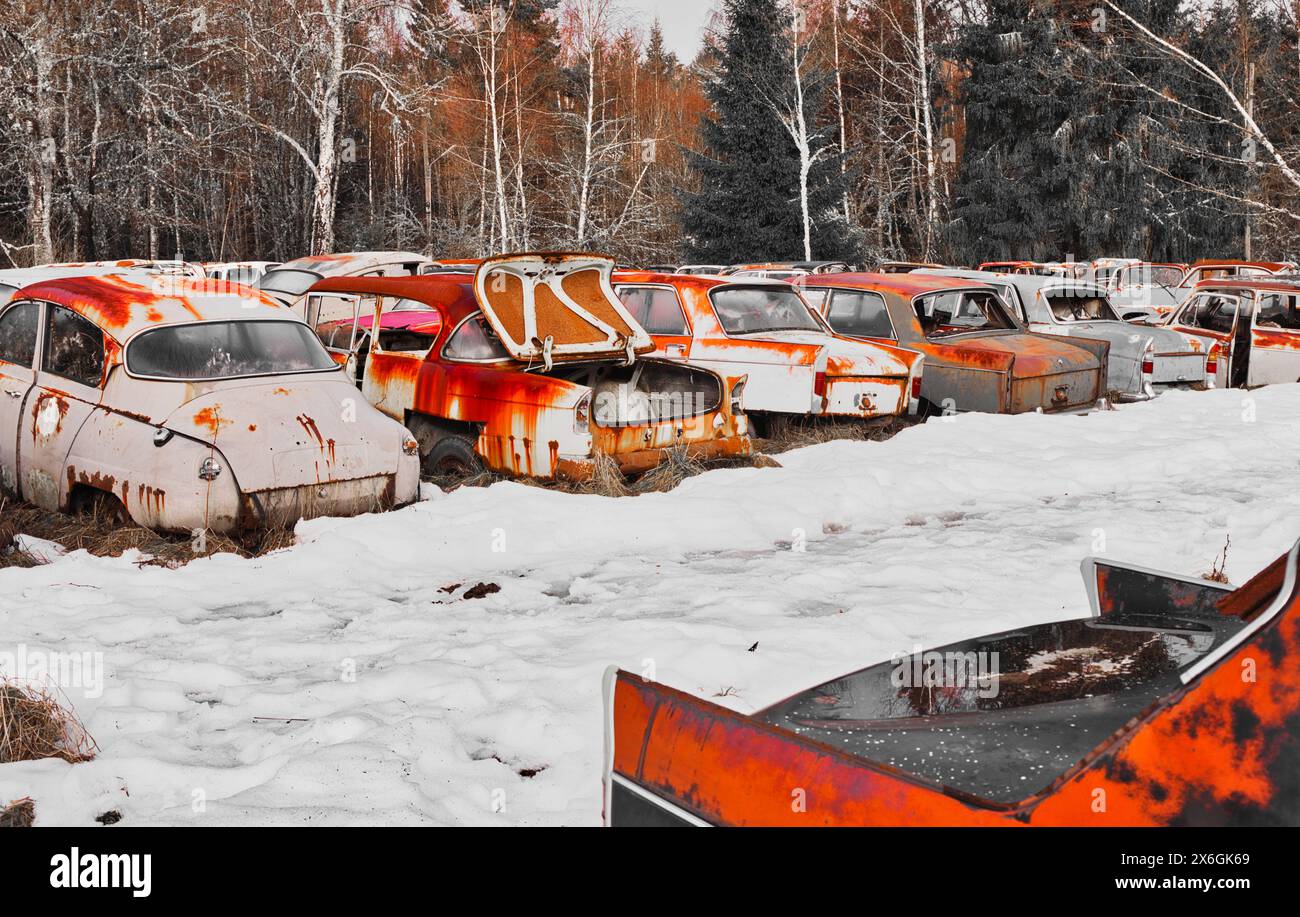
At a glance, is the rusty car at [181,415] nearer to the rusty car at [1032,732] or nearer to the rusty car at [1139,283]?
the rusty car at [1032,732]

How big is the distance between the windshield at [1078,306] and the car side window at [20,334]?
11.2 meters

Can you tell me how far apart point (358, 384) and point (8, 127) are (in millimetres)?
20825

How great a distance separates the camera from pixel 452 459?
845cm

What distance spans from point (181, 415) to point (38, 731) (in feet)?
10.0

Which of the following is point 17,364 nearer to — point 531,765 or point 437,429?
point 437,429

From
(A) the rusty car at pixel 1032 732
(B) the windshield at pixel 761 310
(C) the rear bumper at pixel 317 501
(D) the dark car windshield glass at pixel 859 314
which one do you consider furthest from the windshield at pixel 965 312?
(A) the rusty car at pixel 1032 732

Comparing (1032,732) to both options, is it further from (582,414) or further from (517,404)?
(517,404)

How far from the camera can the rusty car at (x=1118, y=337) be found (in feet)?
44.3

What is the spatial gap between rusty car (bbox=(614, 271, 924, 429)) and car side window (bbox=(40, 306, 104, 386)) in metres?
4.83

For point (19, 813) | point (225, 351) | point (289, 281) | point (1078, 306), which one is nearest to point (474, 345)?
point (225, 351)

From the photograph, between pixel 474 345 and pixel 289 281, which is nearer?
pixel 474 345

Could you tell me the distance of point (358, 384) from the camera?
9.45 m

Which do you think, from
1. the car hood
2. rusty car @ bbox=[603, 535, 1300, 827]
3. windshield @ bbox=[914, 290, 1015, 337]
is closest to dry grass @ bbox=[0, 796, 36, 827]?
rusty car @ bbox=[603, 535, 1300, 827]

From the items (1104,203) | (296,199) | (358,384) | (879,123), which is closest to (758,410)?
(358,384)
